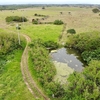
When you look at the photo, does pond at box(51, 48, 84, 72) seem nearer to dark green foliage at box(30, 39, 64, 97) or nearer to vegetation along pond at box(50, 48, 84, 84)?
vegetation along pond at box(50, 48, 84, 84)

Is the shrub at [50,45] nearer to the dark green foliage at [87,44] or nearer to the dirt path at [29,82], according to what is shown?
the dark green foliage at [87,44]

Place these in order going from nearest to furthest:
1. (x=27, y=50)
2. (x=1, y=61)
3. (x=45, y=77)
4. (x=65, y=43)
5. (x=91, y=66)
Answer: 1. (x=91, y=66)
2. (x=45, y=77)
3. (x=1, y=61)
4. (x=27, y=50)
5. (x=65, y=43)

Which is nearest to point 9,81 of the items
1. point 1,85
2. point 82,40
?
point 1,85

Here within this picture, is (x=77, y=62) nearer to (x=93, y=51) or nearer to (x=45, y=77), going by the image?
(x=93, y=51)

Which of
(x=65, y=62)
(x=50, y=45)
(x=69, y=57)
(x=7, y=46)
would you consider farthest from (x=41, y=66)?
(x=50, y=45)

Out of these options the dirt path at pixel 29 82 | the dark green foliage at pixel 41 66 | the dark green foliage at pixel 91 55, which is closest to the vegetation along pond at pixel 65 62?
the dark green foliage at pixel 91 55

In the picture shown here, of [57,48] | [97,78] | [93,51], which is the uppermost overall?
[97,78]
